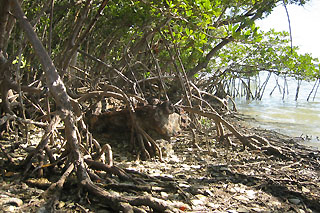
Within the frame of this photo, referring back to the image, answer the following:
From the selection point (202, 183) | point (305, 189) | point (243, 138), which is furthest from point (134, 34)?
point (305, 189)

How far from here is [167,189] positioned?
280 cm

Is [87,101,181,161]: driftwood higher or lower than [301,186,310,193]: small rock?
higher

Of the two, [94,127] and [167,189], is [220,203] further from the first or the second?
[94,127]

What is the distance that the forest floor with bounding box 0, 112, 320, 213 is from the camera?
236 centimetres

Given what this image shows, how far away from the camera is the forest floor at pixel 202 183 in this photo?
2.36 metres

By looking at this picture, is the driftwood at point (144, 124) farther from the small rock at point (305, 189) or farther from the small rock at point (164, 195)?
the small rock at point (305, 189)

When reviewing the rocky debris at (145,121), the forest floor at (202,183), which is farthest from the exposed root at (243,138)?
the rocky debris at (145,121)

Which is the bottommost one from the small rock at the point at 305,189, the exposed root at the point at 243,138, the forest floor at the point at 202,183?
the small rock at the point at 305,189

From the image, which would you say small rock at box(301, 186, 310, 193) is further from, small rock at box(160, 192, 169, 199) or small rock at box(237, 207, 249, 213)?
small rock at box(160, 192, 169, 199)

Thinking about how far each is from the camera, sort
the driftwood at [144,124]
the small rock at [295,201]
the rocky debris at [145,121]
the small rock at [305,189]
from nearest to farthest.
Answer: the small rock at [295,201] → the small rock at [305,189] → the driftwood at [144,124] → the rocky debris at [145,121]

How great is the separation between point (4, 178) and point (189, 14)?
8.05ft

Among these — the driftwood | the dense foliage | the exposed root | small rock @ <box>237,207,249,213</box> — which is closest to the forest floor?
small rock @ <box>237,207,249,213</box>

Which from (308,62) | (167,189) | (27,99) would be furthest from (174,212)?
(308,62)

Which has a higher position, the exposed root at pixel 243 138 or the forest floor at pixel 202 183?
the exposed root at pixel 243 138
